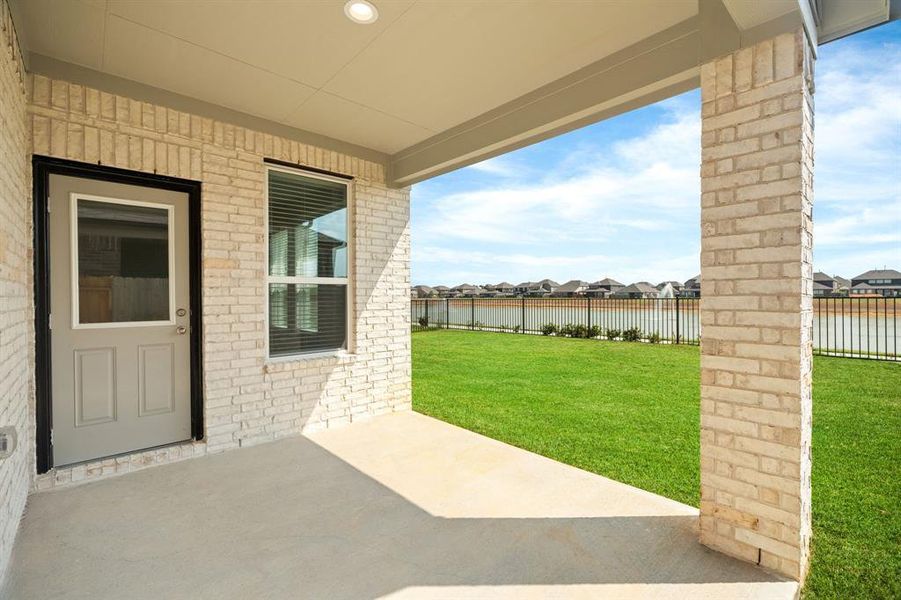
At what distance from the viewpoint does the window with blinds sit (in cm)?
384

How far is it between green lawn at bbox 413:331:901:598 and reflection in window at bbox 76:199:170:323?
281 cm

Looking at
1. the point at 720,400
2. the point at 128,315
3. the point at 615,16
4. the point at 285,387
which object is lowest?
the point at 285,387

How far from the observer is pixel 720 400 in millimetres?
2012

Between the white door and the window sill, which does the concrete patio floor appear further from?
the window sill

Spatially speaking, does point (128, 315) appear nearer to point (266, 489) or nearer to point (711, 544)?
point (266, 489)

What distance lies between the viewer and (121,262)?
305 centimetres

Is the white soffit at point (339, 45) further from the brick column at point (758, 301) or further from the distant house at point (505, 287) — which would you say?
the distant house at point (505, 287)

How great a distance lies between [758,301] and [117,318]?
3985mm

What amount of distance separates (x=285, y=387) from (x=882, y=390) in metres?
6.69

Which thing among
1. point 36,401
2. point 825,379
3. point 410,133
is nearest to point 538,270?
point 825,379

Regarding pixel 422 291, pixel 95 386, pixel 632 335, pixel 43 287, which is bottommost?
pixel 632 335

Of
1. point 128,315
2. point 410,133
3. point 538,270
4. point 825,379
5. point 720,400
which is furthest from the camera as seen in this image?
point 538,270

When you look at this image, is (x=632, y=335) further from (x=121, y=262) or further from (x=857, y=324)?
(x=121, y=262)

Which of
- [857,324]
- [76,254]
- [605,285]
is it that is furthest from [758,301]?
[605,285]
